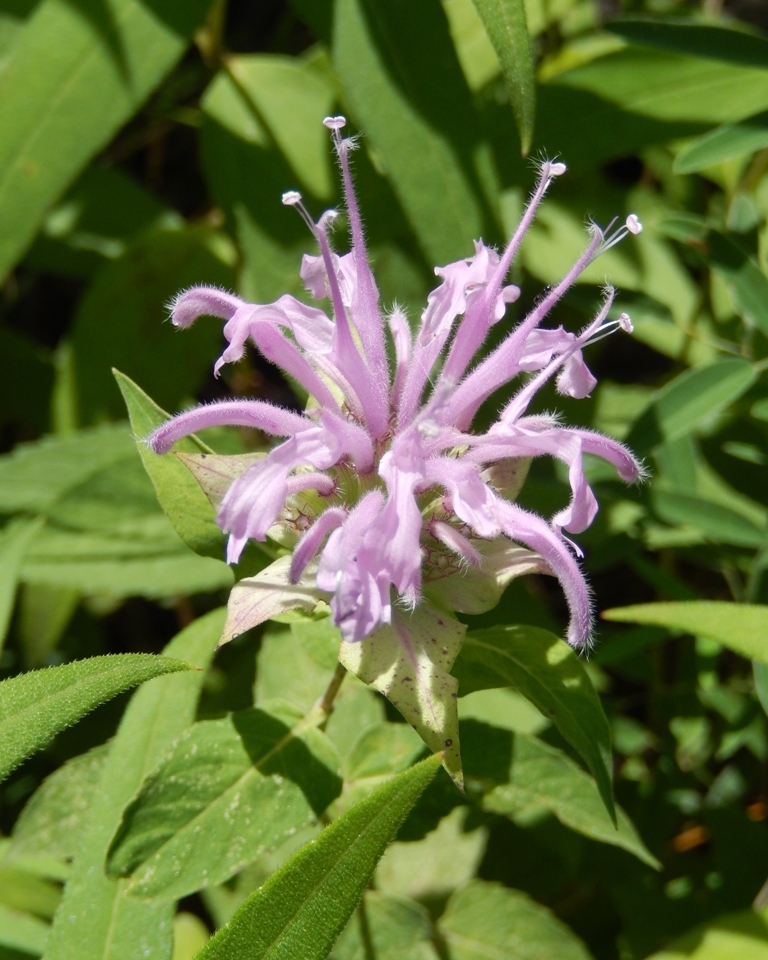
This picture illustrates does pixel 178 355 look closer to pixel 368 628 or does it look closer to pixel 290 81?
pixel 290 81

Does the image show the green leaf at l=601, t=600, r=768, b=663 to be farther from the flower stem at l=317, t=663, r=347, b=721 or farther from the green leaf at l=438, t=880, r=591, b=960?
the green leaf at l=438, t=880, r=591, b=960

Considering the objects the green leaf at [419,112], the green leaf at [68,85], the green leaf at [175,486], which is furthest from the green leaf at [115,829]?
the green leaf at [68,85]

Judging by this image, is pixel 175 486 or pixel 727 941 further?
pixel 727 941

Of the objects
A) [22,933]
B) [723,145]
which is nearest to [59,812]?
[22,933]

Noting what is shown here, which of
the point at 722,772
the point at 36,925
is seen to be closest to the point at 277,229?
the point at 36,925

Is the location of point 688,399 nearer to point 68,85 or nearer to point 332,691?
point 332,691

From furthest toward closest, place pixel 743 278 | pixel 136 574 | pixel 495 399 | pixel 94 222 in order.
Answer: pixel 94 222 < pixel 495 399 < pixel 136 574 < pixel 743 278
